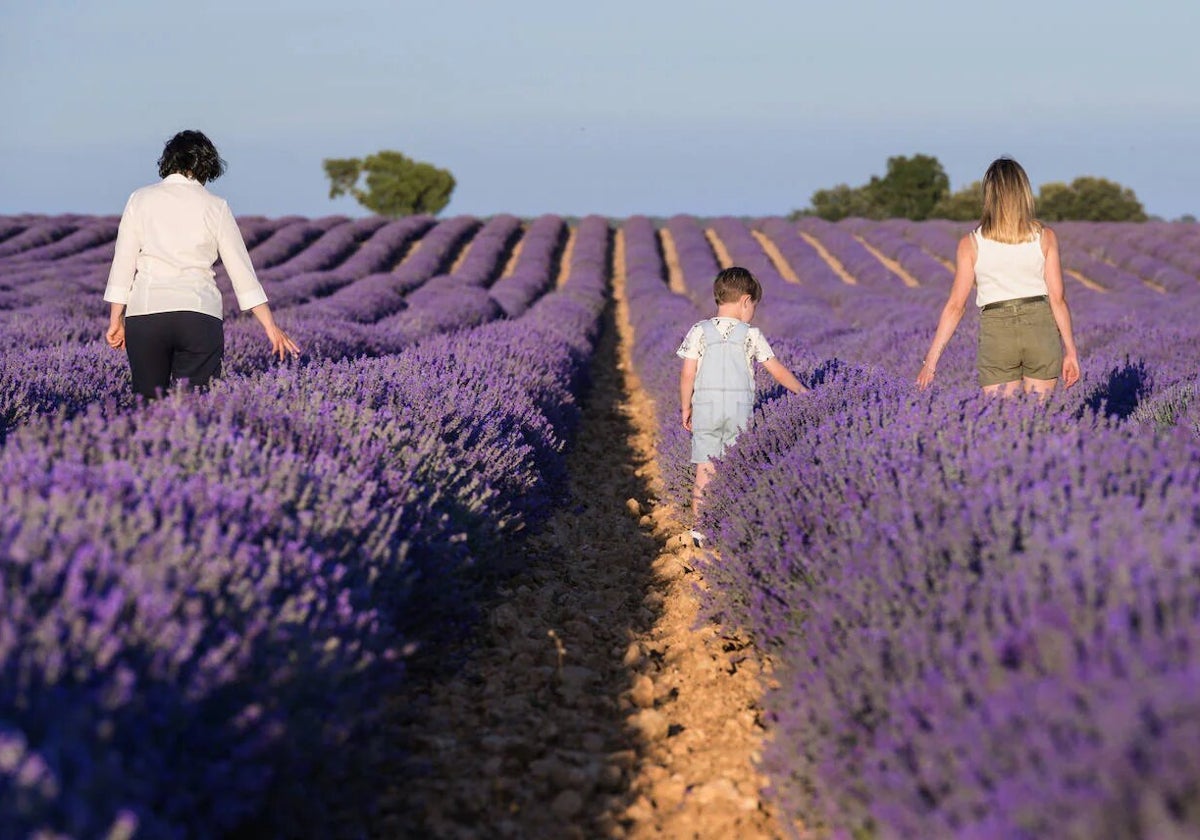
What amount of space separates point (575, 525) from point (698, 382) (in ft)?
4.07

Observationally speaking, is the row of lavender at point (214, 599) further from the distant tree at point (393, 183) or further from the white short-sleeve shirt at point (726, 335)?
the distant tree at point (393, 183)

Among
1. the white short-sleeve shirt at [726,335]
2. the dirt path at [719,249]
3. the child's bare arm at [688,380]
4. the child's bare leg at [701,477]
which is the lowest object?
the child's bare leg at [701,477]

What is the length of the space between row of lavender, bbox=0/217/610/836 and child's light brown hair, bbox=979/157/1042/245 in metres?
2.67

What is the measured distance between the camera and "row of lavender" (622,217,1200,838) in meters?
1.40

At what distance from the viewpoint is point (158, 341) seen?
14.3 ft

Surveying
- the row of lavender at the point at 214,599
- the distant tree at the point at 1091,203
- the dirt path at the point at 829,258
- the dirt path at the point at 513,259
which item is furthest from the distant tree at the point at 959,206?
the row of lavender at the point at 214,599

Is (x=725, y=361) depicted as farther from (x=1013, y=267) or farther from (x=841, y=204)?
(x=841, y=204)

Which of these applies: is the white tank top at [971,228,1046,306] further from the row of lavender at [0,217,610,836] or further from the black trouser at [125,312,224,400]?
the black trouser at [125,312,224,400]

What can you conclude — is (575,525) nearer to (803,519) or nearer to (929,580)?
(803,519)

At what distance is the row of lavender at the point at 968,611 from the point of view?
4.58 ft

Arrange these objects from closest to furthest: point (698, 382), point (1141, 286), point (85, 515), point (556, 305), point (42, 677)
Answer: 1. point (42, 677)
2. point (85, 515)
3. point (698, 382)
4. point (556, 305)
5. point (1141, 286)

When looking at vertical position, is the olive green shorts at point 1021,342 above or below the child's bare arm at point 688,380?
above

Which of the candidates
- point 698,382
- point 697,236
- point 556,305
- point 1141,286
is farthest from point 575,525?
point 697,236

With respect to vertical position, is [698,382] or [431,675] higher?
[698,382]
